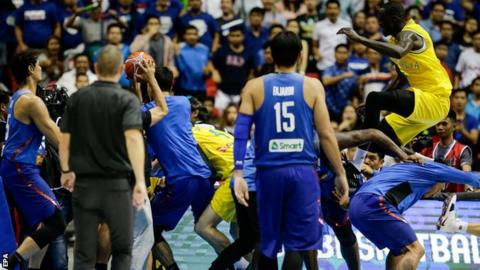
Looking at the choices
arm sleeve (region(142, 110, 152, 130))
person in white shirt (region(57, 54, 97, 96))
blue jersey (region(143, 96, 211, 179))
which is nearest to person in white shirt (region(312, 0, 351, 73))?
person in white shirt (region(57, 54, 97, 96))

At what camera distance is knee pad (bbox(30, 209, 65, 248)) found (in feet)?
32.0

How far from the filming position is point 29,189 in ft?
32.0

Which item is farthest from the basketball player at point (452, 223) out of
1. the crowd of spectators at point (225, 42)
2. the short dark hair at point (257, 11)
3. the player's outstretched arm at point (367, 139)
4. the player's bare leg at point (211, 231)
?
the short dark hair at point (257, 11)

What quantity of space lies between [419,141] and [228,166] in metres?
3.90

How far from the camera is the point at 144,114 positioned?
32.0 feet

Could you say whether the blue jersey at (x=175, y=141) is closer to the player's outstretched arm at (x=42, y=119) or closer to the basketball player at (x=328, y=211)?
the basketball player at (x=328, y=211)

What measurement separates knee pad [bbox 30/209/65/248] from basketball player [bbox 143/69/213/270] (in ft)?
3.38

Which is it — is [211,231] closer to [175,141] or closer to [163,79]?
[175,141]

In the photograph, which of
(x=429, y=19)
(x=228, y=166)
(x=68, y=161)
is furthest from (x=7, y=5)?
(x=68, y=161)

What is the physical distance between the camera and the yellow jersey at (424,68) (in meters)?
10.7

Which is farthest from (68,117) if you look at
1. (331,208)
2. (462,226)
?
(462,226)

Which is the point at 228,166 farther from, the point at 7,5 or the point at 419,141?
the point at 7,5

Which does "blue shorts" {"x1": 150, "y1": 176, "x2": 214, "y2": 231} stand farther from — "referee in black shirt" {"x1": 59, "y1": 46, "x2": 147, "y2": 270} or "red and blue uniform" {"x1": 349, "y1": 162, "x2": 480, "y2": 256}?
"referee in black shirt" {"x1": 59, "y1": 46, "x2": 147, "y2": 270}

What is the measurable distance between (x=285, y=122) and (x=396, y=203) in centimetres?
179
